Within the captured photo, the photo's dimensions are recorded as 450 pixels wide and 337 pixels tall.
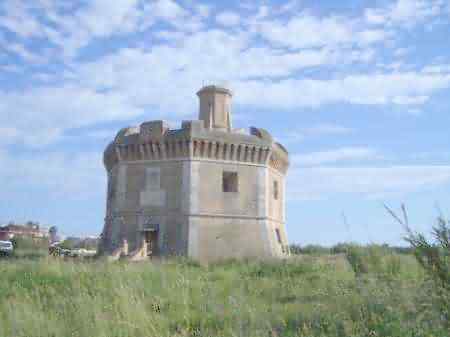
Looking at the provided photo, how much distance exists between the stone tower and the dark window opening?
4 cm

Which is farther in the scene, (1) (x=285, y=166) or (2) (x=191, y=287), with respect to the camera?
(1) (x=285, y=166)

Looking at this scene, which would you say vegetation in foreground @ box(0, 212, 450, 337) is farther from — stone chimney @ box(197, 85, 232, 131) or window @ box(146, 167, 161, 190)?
stone chimney @ box(197, 85, 232, 131)

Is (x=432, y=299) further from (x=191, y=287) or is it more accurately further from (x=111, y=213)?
(x=111, y=213)

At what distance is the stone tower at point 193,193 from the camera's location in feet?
61.7

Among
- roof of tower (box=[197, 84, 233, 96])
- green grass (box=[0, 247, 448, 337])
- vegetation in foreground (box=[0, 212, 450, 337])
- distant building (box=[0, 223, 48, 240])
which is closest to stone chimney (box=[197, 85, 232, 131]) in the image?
roof of tower (box=[197, 84, 233, 96])

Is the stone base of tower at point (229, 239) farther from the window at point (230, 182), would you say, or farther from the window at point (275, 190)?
the window at point (275, 190)

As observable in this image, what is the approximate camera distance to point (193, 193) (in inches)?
744

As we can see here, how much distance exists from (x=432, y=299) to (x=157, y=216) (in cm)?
1476

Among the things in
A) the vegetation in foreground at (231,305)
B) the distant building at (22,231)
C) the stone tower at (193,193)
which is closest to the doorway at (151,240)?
the stone tower at (193,193)

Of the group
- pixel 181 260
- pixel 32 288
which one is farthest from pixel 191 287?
pixel 181 260

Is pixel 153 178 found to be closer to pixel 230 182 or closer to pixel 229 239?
pixel 230 182

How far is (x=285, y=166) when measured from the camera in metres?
23.7

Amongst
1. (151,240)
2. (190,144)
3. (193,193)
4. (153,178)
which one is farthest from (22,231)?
(190,144)

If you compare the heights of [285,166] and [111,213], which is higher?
[285,166]
